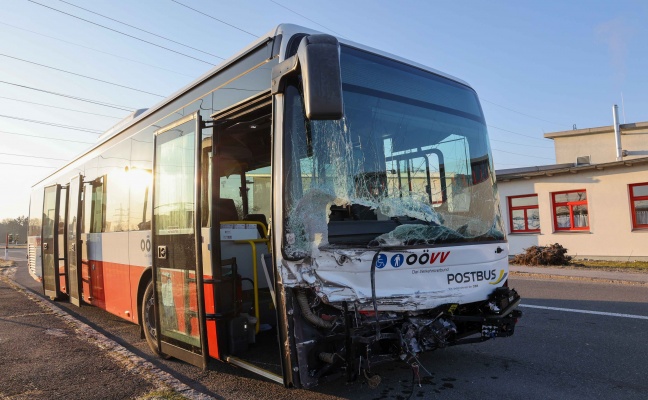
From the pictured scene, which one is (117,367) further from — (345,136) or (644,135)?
(644,135)

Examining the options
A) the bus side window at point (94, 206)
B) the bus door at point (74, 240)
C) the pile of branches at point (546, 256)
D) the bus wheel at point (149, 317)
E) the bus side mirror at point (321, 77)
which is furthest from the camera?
the pile of branches at point (546, 256)

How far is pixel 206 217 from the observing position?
449cm

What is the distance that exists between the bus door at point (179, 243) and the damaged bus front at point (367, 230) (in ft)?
4.21

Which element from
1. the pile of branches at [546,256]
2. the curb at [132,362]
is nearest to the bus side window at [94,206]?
the curb at [132,362]

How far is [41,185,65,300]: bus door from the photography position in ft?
32.4

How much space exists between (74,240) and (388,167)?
7.33m

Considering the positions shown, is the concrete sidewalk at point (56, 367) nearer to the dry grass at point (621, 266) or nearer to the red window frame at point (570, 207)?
the dry grass at point (621, 266)

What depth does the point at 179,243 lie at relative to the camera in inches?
191

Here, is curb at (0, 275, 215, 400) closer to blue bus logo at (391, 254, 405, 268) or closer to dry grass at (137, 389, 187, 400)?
dry grass at (137, 389, 187, 400)

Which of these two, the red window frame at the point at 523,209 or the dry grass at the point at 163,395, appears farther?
the red window frame at the point at 523,209

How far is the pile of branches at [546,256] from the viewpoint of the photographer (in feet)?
54.9

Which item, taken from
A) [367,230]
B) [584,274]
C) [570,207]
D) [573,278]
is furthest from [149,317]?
[570,207]

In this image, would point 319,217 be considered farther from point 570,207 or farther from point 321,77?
point 570,207

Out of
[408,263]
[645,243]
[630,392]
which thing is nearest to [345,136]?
[408,263]
